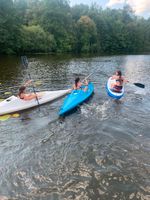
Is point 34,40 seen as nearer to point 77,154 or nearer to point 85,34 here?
point 85,34

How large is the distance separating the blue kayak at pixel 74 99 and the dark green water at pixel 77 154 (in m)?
0.40

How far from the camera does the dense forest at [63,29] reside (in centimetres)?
4278

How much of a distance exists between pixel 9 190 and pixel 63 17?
59.9 meters

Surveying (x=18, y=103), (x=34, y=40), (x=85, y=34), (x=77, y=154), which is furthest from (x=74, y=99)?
(x=85, y=34)

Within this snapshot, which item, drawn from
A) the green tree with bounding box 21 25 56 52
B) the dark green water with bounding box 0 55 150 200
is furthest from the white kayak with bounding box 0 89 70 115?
the green tree with bounding box 21 25 56 52

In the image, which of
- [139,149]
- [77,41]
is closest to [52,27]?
[77,41]

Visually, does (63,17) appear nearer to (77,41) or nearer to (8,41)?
(77,41)

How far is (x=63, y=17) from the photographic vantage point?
196 feet

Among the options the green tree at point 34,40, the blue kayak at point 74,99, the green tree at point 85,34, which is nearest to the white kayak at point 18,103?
the blue kayak at point 74,99

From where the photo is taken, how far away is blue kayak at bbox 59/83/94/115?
10.7m

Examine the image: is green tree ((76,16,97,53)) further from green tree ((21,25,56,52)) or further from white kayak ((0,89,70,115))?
white kayak ((0,89,70,115))

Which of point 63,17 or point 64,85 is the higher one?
point 63,17

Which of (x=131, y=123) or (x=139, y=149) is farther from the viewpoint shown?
(x=131, y=123)

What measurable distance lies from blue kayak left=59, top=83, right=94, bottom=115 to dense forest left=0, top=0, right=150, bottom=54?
32190 mm
